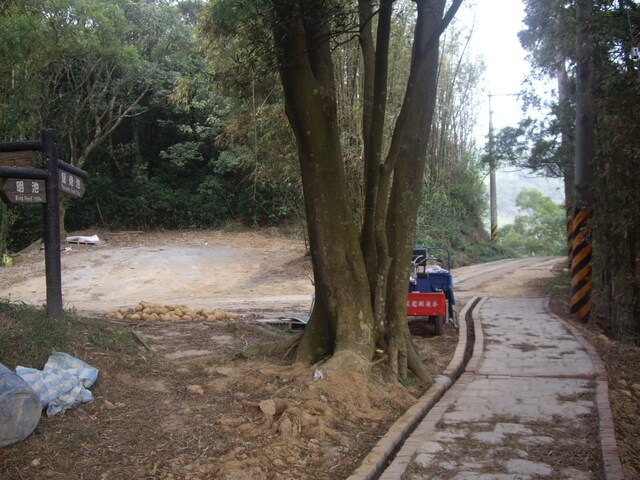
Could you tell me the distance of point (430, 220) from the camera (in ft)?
74.3

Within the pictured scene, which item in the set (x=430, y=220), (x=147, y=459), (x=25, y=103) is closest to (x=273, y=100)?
(x=25, y=103)

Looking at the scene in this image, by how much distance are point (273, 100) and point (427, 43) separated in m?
10.8

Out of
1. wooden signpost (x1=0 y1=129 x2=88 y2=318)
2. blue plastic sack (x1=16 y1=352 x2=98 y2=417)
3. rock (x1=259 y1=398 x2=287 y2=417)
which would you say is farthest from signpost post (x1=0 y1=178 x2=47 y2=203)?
rock (x1=259 y1=398 x2=287 y2=417)

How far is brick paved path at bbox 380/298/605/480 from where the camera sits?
394 centimetres

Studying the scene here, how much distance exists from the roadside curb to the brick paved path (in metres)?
0.05

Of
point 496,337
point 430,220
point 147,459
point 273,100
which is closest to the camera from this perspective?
point 147,459

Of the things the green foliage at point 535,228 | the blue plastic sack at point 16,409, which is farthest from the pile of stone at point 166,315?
the green foliage at point 535,228

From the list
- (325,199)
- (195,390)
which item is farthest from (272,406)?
(325,199)

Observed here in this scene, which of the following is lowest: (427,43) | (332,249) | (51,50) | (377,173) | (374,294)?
(374,294)

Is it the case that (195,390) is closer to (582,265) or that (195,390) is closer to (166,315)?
(166,315)

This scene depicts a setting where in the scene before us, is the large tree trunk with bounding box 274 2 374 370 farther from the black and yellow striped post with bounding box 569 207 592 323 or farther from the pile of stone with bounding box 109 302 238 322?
the black and yellow striped post with bounding box 569 207 592 323

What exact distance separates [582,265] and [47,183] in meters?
8.70

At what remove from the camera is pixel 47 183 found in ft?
18.8

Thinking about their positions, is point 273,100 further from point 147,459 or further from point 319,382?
point 147,459
